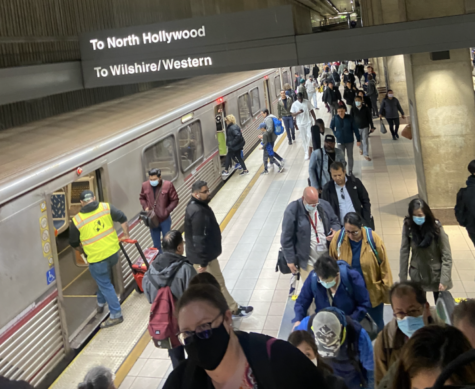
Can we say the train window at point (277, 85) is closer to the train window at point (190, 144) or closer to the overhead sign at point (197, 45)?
the train window at point (190, 144)

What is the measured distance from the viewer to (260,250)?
28.1 feet

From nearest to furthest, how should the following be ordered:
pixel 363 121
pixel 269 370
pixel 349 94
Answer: pixel 269 370 → pixel 363 121 → pixel 349 94

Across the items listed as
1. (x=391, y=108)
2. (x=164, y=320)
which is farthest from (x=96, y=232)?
(x=391, y=108)

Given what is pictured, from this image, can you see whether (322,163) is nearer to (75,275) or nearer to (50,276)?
(50,276)

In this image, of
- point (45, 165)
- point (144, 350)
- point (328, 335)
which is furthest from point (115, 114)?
point (328, 335)

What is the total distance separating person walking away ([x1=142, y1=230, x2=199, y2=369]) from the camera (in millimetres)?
4684

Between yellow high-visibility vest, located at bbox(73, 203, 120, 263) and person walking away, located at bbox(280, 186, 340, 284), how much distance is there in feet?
7.25

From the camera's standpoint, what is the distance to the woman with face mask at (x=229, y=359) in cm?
160

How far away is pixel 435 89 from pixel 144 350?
585cm

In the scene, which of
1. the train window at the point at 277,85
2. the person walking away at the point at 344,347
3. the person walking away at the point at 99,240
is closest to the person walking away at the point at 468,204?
the person walking away at the point at 344,347

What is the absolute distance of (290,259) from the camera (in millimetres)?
5777

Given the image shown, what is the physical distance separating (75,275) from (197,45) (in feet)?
14.7

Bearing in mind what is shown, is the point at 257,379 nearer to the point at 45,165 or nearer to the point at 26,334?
the point at 26,334

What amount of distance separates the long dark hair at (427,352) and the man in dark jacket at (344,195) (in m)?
4.31
